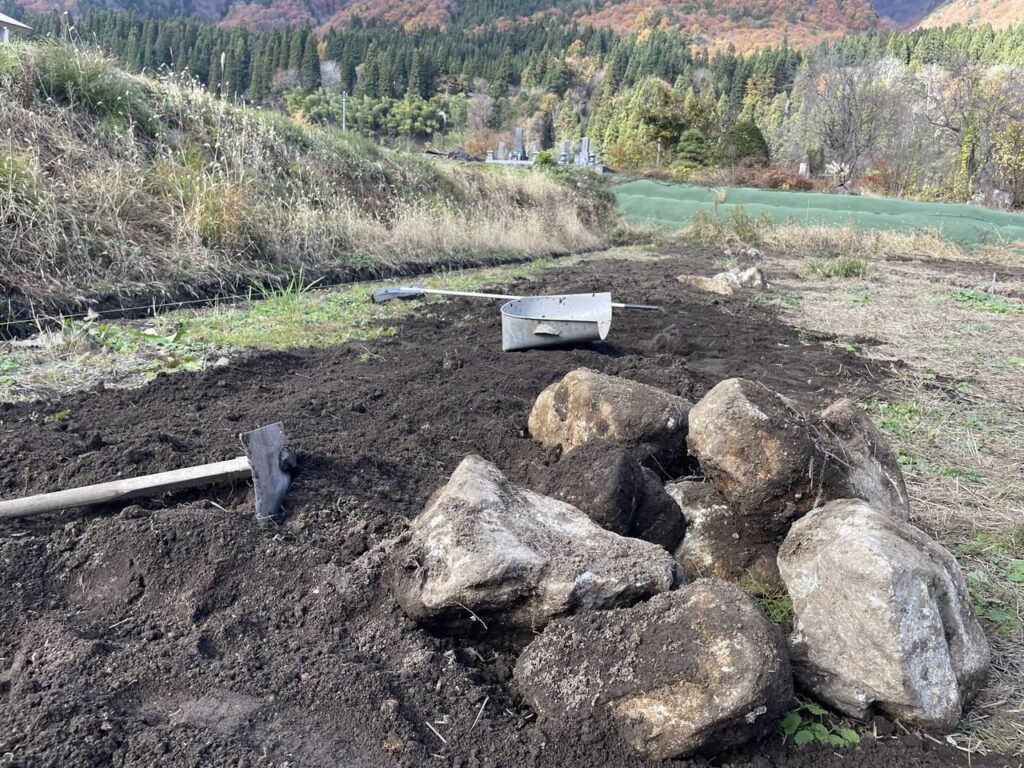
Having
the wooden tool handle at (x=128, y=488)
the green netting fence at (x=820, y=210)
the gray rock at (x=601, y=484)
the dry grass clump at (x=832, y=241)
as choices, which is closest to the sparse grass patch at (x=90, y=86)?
the wooden tool handle at (x=128, y=488)

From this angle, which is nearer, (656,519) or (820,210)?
(656,519)

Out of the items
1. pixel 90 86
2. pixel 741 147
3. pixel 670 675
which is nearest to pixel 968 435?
pixel 670 675

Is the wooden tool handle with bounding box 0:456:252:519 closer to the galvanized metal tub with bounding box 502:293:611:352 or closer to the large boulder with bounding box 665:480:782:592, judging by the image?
the large boulder with bounding box 665:480:782:592

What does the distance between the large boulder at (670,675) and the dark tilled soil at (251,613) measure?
0.22 feet

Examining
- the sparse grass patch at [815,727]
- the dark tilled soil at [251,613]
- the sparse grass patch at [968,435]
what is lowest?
the sparse grass patch at [968,435]

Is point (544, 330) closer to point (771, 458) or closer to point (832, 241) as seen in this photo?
point (771, 458)

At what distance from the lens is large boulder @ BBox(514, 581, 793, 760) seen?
178cm

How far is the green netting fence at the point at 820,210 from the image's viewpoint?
52.2ft

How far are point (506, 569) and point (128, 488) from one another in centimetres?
148

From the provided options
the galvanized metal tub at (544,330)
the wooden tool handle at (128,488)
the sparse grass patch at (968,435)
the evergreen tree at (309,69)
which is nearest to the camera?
the sparse grass patch at (968,435)

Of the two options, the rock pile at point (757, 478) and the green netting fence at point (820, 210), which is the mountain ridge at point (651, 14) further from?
the rock pile at point (757, 478)

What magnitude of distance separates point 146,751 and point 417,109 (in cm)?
4395

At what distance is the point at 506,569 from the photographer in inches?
80.5

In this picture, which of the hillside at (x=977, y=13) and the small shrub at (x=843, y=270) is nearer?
the small shrub at (x=843, y=270)
